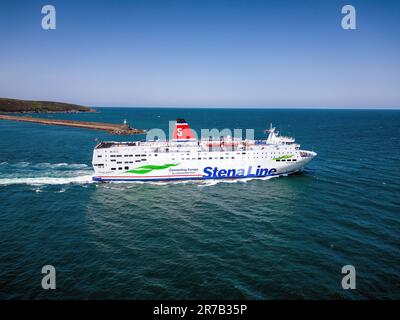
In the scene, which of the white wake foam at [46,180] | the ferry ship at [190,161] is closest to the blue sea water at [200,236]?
the white wake foam at [46,180]

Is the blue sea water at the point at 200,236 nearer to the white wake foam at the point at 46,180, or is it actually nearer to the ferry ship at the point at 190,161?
the white wake foam at the point at 46,180

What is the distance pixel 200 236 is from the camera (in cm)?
2667

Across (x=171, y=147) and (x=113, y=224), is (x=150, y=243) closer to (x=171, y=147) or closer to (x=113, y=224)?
(x=113, y=224)

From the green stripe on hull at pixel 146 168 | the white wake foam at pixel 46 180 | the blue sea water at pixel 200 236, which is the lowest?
the blue sea water at pixel 200 236

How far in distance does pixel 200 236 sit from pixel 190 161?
65.9 ft

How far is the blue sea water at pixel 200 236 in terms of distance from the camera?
19547mm

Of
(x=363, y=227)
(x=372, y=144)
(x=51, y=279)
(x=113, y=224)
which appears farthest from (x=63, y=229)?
(x=372, y=144)

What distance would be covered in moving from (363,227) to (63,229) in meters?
30.1

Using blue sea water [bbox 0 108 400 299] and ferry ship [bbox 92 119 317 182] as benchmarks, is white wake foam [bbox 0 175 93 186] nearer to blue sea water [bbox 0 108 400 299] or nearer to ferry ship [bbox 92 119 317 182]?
blue sea water [bbox 0 108 400 299]

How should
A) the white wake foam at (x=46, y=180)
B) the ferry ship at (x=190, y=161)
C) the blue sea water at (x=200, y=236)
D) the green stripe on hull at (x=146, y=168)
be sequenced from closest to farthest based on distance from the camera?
the blue sea water at (x=200, y=236)
the white wake foam at (x=46, y=180)
the ferry ship at (x=190, y=161)
the green stripe on hull at (x=146, y=168)

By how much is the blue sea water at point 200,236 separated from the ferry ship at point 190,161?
222 centimetres

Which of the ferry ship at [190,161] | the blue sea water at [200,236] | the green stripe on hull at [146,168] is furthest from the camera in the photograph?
the green stripe on hull at [146,168]

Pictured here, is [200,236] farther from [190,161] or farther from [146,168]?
[146,168]

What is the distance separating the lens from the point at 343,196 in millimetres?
36812
